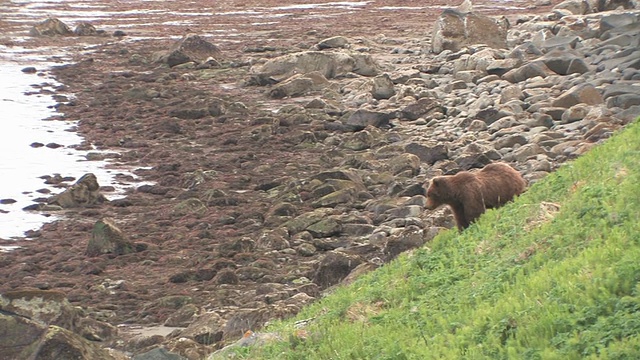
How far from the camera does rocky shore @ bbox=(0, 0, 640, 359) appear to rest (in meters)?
14.9

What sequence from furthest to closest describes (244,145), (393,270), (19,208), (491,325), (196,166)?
(244,145) < (196,166) < (19,208) < (393,270) < (491,325)

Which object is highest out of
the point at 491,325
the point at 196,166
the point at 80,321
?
the point at 491,325

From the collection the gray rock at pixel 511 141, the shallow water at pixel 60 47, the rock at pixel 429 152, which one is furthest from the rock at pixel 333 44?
the gray rock at pixel 511 141

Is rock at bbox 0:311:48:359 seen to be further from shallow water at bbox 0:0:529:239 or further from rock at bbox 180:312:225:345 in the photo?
shallow water at bbox 0:0:529:239

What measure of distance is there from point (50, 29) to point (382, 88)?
79.2ft

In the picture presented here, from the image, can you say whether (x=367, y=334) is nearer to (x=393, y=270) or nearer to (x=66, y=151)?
(x=393, y=270)

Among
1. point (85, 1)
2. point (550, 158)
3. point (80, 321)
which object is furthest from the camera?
point (85, 1)

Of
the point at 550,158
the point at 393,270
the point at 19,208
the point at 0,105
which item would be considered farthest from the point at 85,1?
the point at 393,270

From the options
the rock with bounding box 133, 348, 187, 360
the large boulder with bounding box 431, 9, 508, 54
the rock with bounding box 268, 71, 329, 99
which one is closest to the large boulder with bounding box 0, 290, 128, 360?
the rock with bounding box 133, 348, 187, 360

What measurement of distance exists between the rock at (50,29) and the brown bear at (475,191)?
38725 mm

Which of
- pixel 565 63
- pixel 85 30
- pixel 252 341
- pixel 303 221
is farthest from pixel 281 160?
pixel 85 30

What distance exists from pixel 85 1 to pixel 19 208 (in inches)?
1798

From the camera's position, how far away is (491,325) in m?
7.11

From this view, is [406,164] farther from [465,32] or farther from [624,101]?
[465,32]
